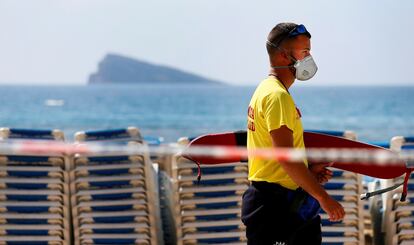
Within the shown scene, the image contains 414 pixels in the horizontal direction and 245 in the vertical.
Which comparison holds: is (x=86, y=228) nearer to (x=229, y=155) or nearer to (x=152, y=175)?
(x=152, y=175)

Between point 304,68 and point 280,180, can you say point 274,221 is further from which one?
point 304,68

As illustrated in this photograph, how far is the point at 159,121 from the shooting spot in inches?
2333

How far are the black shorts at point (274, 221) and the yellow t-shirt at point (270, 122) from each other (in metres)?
0.06

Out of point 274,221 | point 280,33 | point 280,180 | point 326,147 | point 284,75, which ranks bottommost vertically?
point 274,221

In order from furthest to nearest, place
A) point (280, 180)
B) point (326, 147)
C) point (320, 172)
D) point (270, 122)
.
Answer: point (326, 147) < point (320, 172) < point (280, 180) < point (270, 122)

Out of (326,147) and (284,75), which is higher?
(284,75)

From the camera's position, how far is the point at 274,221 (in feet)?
14.1

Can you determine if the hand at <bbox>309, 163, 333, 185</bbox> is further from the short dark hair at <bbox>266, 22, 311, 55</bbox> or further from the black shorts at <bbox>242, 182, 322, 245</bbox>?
the short dark hair at <bbox>266, 22, 311, 55</bbox>

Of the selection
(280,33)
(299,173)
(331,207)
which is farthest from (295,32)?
(331,207)

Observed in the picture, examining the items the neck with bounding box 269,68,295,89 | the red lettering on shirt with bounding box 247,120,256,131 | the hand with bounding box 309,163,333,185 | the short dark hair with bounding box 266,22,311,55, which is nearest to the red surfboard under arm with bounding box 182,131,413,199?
the hand with bounding box 309,163,333,185

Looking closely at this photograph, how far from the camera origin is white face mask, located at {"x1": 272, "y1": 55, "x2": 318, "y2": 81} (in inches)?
169

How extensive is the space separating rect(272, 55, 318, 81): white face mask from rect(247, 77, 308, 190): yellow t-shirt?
0.13m

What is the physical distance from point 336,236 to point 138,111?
64.9 m

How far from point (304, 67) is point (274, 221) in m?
0.80
